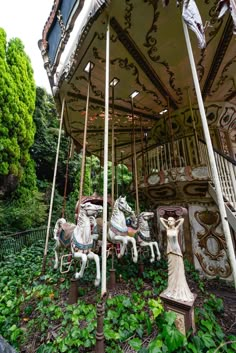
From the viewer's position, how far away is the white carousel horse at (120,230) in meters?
2.86

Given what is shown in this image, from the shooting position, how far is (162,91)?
493 centimetres

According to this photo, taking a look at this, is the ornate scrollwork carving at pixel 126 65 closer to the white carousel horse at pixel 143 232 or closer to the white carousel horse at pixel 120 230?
the white carousel horse at pixel 120 230

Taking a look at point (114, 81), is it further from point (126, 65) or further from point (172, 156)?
point (172, 156)

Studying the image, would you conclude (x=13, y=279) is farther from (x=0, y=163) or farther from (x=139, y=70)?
(x=0, y=163)

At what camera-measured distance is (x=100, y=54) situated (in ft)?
11.1

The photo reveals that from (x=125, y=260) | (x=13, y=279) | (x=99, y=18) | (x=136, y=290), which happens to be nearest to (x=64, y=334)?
(x=136, y=290)

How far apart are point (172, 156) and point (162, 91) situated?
192 centimetres

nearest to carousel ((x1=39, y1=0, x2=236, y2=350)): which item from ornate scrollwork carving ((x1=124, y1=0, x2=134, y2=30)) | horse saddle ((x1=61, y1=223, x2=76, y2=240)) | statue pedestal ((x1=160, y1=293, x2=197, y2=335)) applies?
ornate scrollwork carving ((x1=124, y1=0, x2=134, y2=30))

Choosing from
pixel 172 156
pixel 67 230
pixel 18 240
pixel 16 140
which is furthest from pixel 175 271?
pixel 16 140

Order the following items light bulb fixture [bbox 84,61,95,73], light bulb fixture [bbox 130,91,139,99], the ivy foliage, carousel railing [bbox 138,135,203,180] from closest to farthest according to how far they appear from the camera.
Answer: light bulb fixture [bbox 84,61,95,73] → carousel railing [bbox 138,135,203,180] → light bulb fixture [bbox 130,91,139,99] → the ivy foliage

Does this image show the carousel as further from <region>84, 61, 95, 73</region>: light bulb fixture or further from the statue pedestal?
the statue pedestal

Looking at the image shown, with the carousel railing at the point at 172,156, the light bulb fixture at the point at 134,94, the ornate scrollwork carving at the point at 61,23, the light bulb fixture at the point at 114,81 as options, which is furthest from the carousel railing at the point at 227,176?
the ornate scrollwork carving at the point at 61,23

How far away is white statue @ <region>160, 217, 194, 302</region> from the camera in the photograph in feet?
6.06

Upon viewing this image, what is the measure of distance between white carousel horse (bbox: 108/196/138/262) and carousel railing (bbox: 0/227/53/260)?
16.2 feet
